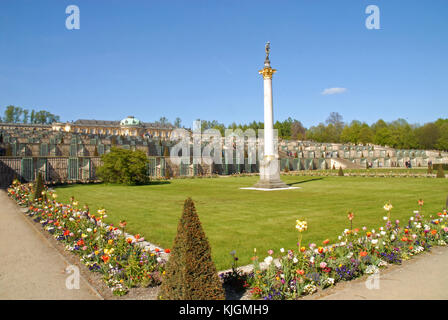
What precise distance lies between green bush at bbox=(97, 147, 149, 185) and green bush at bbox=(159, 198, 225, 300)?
82.8ft

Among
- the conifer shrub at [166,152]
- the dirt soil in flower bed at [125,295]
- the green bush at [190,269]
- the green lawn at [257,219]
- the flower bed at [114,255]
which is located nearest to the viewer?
the green bush at [190,269]

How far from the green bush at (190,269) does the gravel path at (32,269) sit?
1649 mm

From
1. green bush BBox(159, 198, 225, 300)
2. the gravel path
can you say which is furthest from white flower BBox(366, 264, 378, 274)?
the gravel path

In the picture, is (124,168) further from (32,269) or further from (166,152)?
(32,269)

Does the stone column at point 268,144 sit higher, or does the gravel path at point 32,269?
the stone column at point 268,144

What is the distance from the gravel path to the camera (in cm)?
520

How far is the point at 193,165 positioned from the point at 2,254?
32.6m

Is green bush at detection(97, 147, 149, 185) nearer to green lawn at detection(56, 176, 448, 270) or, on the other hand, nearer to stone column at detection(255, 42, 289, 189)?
stone column at detection(255, 42, 289, 189)

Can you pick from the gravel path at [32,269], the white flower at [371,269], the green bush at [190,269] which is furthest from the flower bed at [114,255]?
the white flower at [371,269]

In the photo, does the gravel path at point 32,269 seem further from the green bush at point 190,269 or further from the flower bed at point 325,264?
the flower bed at point 325,264

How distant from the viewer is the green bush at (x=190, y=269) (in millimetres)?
4191

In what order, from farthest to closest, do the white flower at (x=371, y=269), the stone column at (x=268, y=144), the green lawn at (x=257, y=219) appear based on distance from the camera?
the stone column at (x=268, y=144) < the green lawn at (x=257, y=219) < the white flower at (x=371, y=269)
